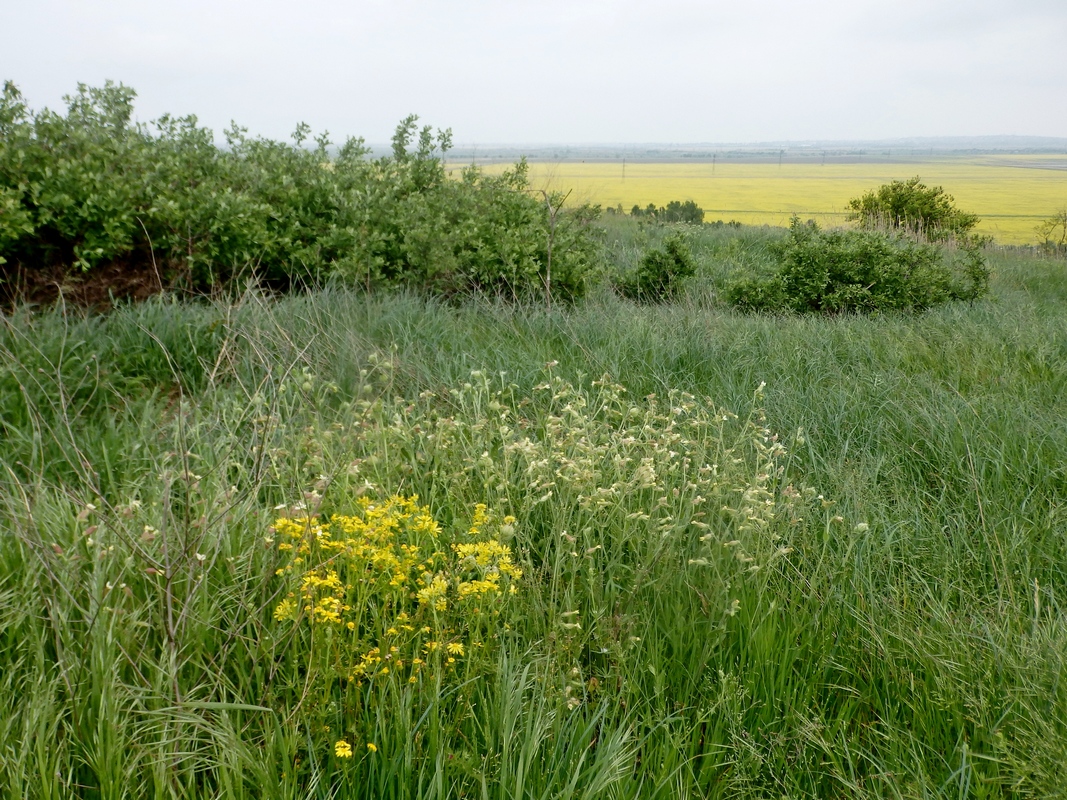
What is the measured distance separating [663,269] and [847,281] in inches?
77.1

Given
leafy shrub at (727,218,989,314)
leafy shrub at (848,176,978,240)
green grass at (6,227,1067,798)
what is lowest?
green grass at (6,227,1067,798)

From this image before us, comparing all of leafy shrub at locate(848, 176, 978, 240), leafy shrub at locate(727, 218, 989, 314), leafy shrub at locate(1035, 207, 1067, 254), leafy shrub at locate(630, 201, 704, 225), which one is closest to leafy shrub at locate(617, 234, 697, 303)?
leafy shrub at locate(727, 218, 989, 314)

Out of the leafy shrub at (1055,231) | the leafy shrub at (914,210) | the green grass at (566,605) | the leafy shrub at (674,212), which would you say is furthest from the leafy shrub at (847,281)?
the leafy shrub at (1055,231)

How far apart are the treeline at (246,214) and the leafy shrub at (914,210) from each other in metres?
11.2

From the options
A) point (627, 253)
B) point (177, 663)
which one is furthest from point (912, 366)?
point (627, 253)

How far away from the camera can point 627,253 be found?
39.0 feet

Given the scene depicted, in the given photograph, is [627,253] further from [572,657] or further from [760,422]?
[572,657]

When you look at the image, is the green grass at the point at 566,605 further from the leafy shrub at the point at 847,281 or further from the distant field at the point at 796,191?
the distant field at the point at 796,191

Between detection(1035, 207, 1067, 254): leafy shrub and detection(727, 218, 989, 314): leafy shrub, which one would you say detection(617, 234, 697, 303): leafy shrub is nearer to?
detection(727, 218, 989, 314): leafy shrub

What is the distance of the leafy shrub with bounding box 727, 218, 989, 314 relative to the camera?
832 cm

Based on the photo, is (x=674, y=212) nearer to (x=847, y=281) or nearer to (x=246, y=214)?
(x=847, y=281)

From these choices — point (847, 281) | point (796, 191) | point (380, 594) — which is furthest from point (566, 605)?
point (796, 191)

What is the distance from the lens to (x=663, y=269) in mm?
9141

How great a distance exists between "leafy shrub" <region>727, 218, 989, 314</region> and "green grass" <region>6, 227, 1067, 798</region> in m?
3.62
